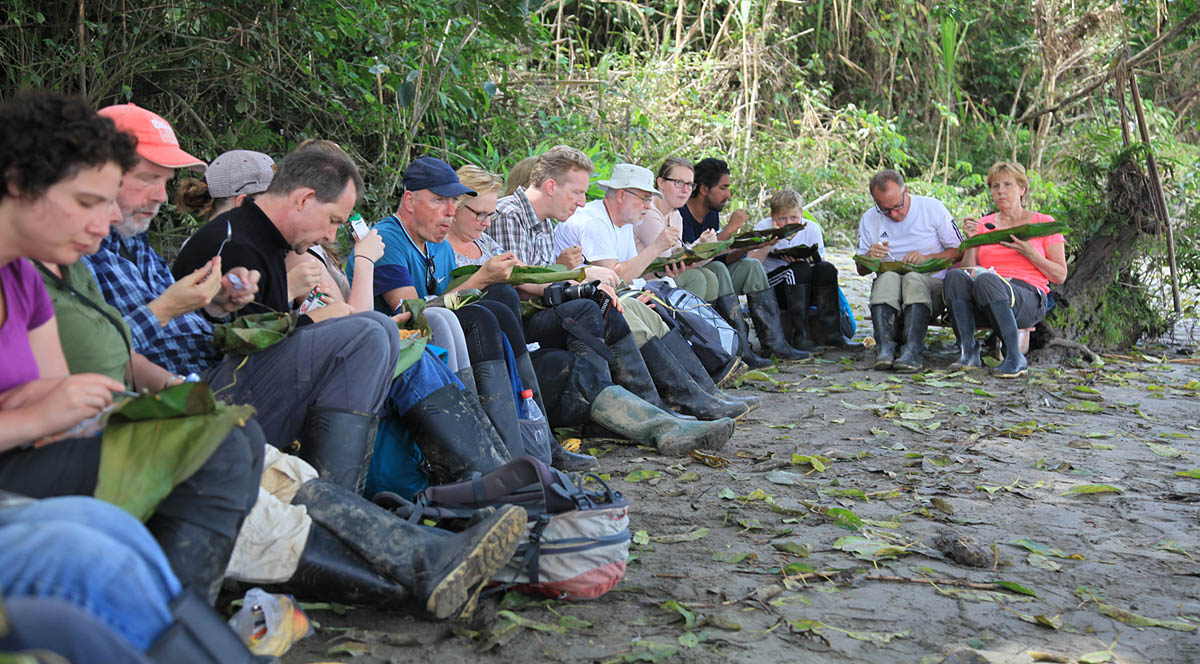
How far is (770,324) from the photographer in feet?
23.2

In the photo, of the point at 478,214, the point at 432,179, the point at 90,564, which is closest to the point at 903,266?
the point at 478,214

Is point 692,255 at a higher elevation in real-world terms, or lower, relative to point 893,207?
lower

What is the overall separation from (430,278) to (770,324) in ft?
11.0

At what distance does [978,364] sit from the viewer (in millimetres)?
6707

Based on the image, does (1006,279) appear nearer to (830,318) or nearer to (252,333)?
(830,318)

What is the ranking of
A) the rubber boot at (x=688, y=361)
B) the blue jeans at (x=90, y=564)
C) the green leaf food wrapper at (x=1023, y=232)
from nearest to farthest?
the blue jeans at (x=90, y=564) < the rubber boot at (x=688, y=361) < the green leaf food wrapper at (x=1023, y=232)

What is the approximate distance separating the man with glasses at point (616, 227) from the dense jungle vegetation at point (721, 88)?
1.01m

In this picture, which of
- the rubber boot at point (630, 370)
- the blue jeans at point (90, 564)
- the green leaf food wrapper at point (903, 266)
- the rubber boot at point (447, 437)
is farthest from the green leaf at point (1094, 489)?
the blue jeans at point (90, 564)

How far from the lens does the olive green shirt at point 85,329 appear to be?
224 centimetres

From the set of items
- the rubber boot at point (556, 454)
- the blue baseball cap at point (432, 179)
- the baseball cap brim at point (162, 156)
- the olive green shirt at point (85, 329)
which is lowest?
the rubber boot at point (556, 454)

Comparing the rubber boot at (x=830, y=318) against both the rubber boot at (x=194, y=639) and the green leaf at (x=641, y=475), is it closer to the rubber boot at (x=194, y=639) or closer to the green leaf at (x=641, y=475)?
the green leaf at (x=641, y=475)

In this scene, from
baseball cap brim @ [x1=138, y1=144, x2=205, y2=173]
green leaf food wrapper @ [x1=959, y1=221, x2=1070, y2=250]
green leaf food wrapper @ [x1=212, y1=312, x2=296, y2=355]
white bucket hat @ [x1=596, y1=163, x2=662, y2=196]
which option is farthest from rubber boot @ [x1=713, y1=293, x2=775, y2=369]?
baseball cap brim @ [x1=138, y1=144, x2=205, y2=173]

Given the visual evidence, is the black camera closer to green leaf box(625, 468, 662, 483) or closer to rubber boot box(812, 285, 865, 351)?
green leaf box(625, 468, 662, 483)

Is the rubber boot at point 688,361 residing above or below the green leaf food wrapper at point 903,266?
below
